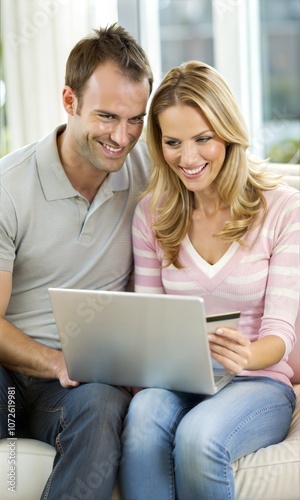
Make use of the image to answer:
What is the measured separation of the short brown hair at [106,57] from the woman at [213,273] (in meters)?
0.12

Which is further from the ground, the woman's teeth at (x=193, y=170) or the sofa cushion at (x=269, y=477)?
the woman's teeth at (x=193, y=170)

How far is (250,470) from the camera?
1.73m

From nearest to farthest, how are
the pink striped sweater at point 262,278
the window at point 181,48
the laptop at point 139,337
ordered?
1. the laptop at point 139,337
2. the pink striped sweater at point 262,278
3. the window at point 181,48

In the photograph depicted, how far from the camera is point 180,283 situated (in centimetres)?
200

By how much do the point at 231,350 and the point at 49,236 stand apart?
62 cm

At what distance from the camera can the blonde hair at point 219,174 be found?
1.91m

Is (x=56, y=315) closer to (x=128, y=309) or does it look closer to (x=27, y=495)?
(x=128, y=309)

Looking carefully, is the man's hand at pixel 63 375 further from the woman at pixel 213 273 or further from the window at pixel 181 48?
the window at pixel 181 48

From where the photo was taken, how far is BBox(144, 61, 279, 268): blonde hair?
1.91m

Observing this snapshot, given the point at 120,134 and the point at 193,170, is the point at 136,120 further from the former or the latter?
the point at 193,170

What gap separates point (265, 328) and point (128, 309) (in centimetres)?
38

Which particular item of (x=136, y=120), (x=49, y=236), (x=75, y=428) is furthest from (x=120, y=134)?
(x=75, y=428)

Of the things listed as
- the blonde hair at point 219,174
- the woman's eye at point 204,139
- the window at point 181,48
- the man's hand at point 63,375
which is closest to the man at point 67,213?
the man's hand at point 63,375

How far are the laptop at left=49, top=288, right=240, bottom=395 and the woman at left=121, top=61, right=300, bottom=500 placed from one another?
0.18ft
